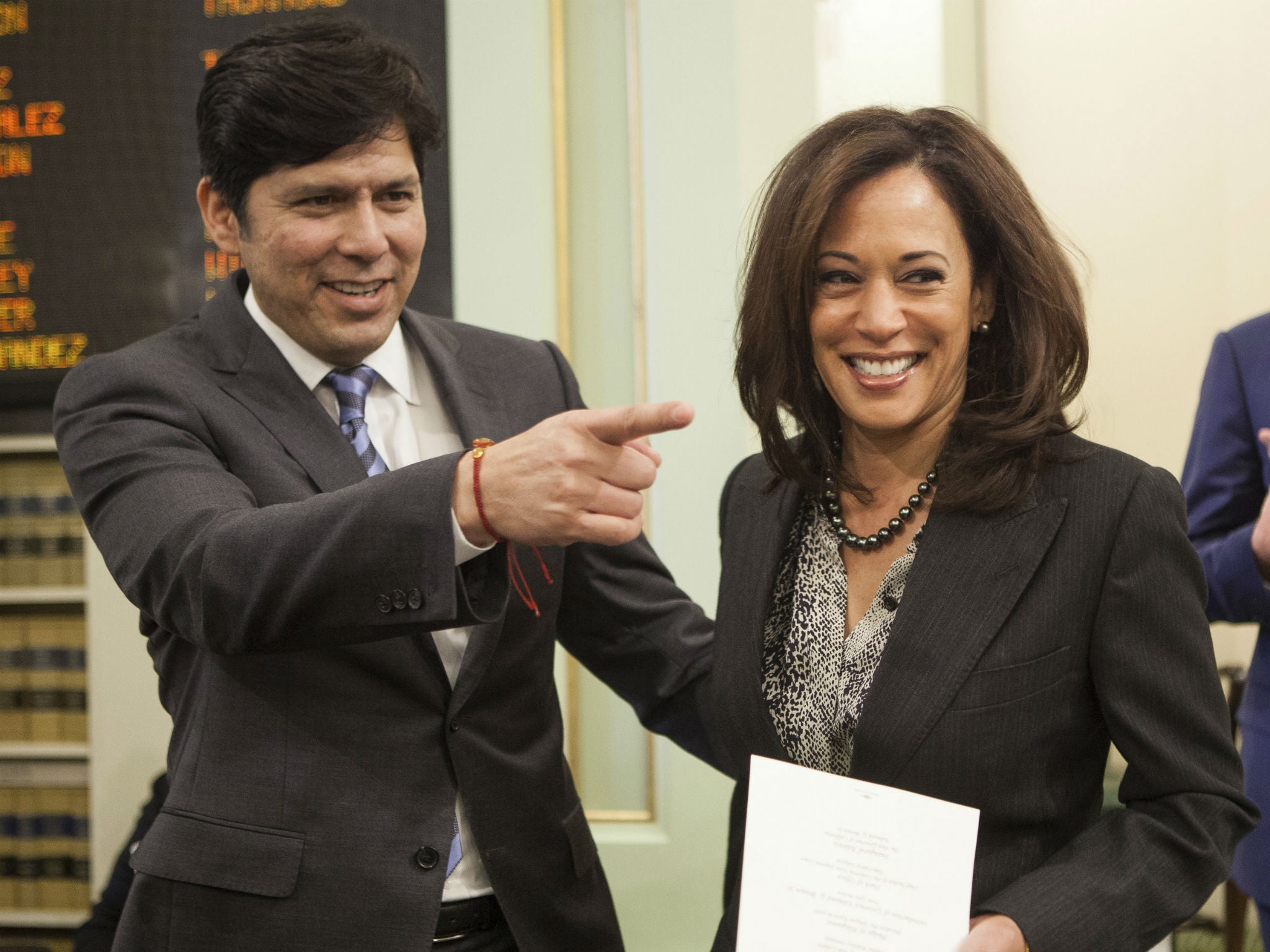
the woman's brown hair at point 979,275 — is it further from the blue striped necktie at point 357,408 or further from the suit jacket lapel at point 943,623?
the blue striped necktie at point 357,408

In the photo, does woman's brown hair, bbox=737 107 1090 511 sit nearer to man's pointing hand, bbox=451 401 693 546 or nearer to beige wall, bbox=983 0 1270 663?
man's pointing hand, bbox=451 401 693 546

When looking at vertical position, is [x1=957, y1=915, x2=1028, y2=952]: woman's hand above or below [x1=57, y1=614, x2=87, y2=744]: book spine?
above

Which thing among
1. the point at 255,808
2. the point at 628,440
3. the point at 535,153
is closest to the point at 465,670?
the point at 255,808

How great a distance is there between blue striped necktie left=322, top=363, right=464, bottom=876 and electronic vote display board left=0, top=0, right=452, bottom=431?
1755mm

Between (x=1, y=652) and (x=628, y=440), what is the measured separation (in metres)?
3.02

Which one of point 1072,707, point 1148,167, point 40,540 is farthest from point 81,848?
point 1148,167

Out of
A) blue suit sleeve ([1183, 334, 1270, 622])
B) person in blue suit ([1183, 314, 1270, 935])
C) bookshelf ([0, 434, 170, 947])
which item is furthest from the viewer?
bookshelf ([0, 434, 170, 947])

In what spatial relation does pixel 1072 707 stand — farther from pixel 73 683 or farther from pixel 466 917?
pixel 73 683

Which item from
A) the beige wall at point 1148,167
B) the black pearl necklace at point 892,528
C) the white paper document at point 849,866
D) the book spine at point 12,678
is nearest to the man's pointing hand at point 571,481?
the white paper document at point 849,866

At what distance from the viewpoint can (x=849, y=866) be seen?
3.67 feet

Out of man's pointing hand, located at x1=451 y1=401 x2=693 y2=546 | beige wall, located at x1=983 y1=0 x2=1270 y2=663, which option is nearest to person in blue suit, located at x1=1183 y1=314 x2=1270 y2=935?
beige wall, located at x1=983 y1=0 x2=1270 y2=663

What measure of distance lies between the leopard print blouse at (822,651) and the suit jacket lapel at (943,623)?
0.04m

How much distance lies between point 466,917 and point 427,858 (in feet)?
0.40

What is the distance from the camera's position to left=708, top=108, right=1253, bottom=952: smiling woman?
→ 1183 mm
